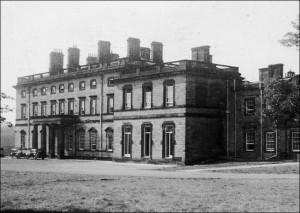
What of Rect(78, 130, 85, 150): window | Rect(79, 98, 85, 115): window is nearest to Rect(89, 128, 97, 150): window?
Rect(78, 130, 85, 150): window

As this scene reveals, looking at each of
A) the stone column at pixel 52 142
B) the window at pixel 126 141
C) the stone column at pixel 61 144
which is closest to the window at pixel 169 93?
the window at pixel 126 141

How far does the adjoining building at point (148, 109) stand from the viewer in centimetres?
3697

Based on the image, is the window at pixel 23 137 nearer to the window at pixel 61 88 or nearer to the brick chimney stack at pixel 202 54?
the window at pixel 61 88

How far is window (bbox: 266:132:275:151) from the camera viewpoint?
121ft

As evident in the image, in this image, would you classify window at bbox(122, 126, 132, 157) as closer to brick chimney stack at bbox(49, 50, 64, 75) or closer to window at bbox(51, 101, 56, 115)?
window at bbox(51, 101, 56, 115)

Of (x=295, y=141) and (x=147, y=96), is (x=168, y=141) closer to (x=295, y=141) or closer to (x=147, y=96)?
(x=147, y=96)

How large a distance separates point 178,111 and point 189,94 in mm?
1671

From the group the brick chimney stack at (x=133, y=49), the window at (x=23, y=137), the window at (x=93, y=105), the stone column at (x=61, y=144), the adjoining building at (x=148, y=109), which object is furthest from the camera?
the window at (x=23, y=137)

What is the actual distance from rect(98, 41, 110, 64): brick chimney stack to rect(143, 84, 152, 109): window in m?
10.9

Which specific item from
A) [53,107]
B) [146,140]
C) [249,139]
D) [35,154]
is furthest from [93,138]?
[249,139]

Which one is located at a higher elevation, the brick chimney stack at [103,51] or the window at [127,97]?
the brick chimney stack at [103,51]

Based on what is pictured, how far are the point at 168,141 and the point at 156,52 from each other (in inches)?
573

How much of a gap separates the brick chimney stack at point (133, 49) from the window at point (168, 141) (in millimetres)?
11330

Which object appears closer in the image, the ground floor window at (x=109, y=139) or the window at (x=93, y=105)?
the ground floor window at (x=109, y=139)
